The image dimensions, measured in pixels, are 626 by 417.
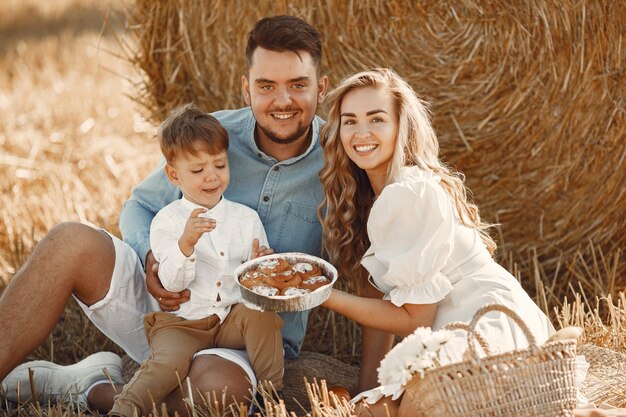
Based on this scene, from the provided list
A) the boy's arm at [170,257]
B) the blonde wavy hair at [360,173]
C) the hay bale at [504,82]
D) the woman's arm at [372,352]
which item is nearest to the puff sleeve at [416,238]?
the blonde wavy hair at [360,173]

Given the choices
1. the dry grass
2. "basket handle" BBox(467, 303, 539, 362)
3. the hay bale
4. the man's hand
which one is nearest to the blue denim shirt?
the man's hand

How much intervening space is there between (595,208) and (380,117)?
1414 millimetres

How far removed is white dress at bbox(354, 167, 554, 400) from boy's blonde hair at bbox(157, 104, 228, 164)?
0.58 meters

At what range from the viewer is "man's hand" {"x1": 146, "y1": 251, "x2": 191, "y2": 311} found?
3.00 meters

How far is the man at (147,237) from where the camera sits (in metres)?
3.03

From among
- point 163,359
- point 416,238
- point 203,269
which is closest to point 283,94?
point 203,269

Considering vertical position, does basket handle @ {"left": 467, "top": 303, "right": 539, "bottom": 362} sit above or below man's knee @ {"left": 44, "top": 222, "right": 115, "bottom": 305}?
above

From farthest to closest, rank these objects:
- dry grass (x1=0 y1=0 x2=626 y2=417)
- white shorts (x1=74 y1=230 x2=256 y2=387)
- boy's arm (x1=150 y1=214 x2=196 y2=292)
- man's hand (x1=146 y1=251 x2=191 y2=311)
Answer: dry grass (x1=0 y1=0 x2=626 y2=417)
white shorts (x1=74 y1=230 x2=256 y2=387)
man's hand (x1=146 y1=251 x2=191 y2=311)
boy's arm (x1=150 y1=214 x2=196 y2=292)

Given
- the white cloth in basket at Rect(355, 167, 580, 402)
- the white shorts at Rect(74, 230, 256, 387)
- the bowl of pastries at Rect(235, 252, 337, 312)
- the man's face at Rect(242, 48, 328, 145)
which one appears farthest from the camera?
the man's face at Rect(242, 48, 328, 145)

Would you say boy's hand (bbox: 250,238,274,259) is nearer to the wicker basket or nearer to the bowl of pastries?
the bowl of pastries

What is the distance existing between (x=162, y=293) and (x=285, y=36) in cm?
104

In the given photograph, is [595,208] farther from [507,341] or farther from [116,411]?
[116,411]

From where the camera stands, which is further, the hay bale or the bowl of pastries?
the hay bale

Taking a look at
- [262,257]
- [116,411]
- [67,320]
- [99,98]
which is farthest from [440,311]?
[99,98]
